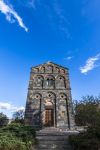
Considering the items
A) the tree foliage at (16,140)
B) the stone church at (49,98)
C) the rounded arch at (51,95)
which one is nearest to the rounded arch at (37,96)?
the stone church at (49,98)

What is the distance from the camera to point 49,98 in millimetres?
29062

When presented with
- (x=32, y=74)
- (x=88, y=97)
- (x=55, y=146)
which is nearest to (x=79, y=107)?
(x=88, y=97)

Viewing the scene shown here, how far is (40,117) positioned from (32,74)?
7.68m

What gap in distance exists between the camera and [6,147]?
12.1 meters

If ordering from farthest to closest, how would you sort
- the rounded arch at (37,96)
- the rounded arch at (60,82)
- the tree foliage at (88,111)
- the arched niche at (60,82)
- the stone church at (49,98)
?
1. the tree foliage at (88,111)
2. the rounded arch at (60,82)
3. the arched niche at (60,82)
4. the rounded arch at (37,96)
5. the stone church at (49,98)

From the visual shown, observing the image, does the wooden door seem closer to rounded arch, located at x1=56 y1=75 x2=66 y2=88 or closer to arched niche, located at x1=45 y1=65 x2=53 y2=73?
rounded arch, located at x1=56 y1=75 x2=66 y2=88

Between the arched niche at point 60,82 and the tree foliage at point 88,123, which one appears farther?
the arched niche at point 60,82

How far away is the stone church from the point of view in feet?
89.8

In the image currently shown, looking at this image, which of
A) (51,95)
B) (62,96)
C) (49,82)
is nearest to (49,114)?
(51,95)

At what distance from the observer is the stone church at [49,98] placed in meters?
27.4

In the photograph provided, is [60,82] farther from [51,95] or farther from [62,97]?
[51,95]

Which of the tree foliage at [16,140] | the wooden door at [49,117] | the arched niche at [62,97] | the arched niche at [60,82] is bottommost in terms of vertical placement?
the tree foliage at [16,140]

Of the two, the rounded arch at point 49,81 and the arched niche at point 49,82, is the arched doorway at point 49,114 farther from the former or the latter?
the rounded arch at point 49,81

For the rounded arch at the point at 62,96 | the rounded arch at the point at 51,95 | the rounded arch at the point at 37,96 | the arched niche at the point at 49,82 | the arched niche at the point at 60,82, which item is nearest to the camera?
the rounded arch at the point at 37,96
